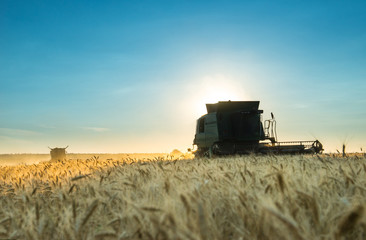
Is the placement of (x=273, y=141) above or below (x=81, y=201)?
above

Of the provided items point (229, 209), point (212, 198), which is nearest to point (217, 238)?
point (229, 209)

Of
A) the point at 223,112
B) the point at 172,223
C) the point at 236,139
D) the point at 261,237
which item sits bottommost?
the point at 261,237

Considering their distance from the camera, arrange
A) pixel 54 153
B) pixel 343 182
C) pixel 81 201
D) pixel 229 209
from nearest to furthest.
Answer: pixel 229 209
pixel 343 182
pixel 81 201
pixel 54 153

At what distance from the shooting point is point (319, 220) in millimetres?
1875

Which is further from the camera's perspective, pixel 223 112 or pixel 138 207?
pixel 223 112

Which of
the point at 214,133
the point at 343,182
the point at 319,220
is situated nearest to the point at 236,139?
the point at 214,133

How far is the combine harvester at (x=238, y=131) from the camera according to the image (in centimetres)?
1470

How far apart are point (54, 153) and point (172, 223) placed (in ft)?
75.2

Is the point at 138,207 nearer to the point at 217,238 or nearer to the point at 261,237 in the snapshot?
the point at 217,238

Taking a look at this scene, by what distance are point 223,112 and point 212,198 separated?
1255 centimetres

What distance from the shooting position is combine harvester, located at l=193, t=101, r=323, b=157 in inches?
579

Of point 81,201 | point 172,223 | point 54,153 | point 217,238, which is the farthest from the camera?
point 54,153

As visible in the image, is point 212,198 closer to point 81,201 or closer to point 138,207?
point 138,207

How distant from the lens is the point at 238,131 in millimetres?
15383
